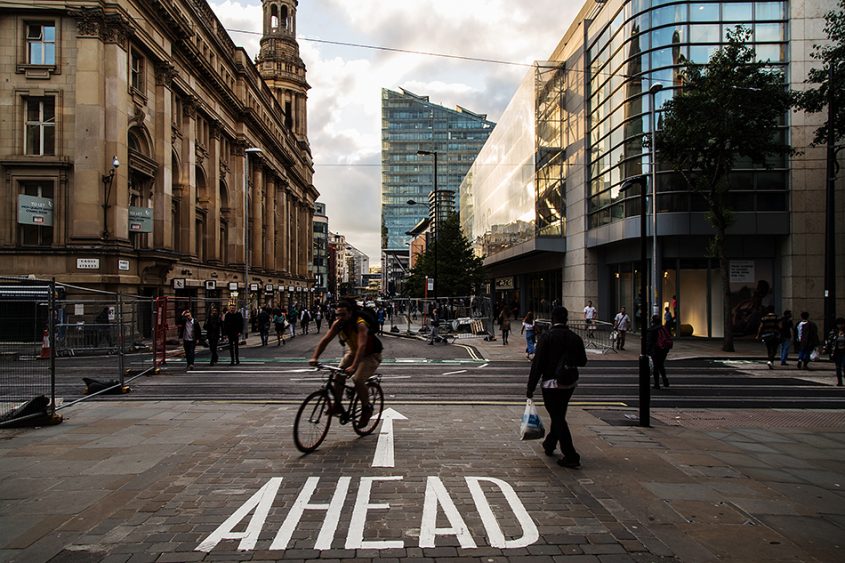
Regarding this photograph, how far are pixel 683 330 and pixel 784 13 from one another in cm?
1585

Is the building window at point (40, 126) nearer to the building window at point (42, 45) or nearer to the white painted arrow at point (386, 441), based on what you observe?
the building window at point (42, 45)

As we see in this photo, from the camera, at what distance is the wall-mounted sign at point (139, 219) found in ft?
87.1

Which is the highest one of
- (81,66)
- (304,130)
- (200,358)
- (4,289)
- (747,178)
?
(304,130)

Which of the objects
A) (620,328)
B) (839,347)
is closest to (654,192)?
(620,328)

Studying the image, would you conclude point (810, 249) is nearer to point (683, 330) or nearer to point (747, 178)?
A: point (747, 178)

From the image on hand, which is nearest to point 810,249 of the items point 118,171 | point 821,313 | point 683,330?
point 821,313

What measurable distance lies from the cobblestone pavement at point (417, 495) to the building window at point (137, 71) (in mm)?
25925

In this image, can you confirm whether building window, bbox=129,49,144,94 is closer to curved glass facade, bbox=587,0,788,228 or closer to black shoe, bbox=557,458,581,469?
curved glass facade, bbox=587,0,788,228

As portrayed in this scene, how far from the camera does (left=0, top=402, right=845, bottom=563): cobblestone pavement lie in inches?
164

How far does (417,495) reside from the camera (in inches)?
204

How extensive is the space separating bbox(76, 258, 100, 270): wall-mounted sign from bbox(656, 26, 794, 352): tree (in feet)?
81.9

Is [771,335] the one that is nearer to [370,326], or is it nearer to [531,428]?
[531,428]

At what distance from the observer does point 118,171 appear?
25234 millimetres

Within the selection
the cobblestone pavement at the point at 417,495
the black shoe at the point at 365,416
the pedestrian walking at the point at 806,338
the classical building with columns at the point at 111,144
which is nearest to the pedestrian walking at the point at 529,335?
the pedestrian walking at the point at 806,338
